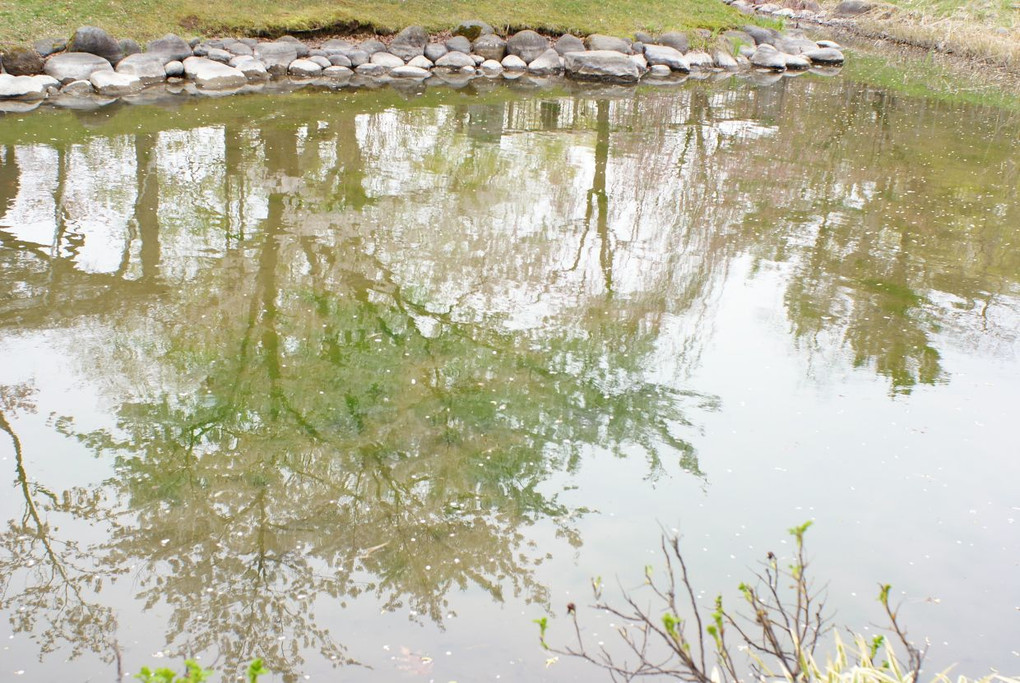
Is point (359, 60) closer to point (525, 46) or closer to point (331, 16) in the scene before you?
point (331, 16)

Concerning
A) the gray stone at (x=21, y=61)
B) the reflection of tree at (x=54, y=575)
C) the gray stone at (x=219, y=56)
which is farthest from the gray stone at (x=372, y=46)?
the reflection of tree at (x=54, y=575)

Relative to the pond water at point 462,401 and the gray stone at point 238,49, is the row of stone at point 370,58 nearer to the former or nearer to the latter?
the gray stone at point 238,49

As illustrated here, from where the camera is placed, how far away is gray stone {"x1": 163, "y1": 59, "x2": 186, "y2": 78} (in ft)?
51.7

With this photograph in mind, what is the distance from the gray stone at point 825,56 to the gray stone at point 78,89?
17.5 metres

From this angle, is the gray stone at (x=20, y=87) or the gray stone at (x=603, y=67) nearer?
the gray stone at (x=20, y=87)

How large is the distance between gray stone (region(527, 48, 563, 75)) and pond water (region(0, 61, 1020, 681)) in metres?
7.95

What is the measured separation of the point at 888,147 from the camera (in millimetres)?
14430

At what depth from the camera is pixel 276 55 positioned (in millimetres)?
17219

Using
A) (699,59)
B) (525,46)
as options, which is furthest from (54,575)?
(699,59)

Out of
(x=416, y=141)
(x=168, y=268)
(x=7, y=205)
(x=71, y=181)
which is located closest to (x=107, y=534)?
(x=168, y=268)

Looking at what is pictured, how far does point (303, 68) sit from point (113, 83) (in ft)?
12.0

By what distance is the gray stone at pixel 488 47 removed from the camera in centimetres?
1925

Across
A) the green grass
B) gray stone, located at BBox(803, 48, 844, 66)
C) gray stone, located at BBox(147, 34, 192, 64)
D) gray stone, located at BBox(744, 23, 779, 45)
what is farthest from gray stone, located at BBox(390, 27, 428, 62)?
gray stone, located at BBox(803, 48, 844, 66)

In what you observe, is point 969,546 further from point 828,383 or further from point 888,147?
point 888,147
